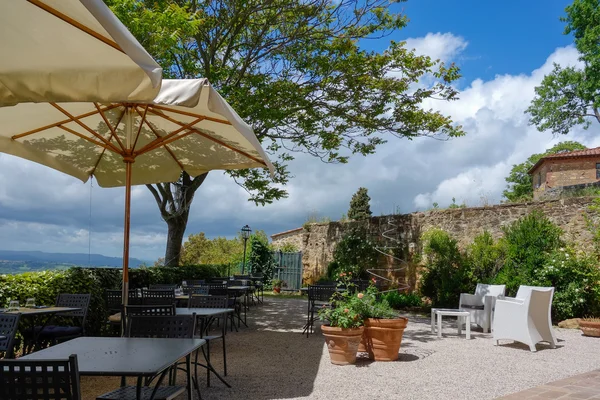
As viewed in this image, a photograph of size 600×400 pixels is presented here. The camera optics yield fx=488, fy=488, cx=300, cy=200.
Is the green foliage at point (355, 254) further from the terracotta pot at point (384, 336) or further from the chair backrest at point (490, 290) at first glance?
the terracotta pot at point (384, 336)

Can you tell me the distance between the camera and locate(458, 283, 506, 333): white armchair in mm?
8594

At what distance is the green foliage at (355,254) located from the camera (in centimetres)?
1422

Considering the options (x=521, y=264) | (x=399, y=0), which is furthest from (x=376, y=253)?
(x=399, y=0)

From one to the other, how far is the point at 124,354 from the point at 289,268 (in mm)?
14575

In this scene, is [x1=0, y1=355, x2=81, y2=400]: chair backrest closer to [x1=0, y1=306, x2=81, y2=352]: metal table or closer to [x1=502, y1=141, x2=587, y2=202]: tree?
[x1=0, y1=306, x2=81, y2=352]: metal table

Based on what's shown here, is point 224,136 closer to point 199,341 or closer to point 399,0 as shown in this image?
point 199,341

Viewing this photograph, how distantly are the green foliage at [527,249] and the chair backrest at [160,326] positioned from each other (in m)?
8.11

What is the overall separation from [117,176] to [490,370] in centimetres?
504

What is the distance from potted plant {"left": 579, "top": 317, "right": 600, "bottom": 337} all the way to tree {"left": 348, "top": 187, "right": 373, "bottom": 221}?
17848mm

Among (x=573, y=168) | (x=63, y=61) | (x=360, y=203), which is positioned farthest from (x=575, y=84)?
(x=63, y=61)

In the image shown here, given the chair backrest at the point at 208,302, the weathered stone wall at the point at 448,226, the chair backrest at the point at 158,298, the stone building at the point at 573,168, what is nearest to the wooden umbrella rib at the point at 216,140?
the chair backrest at the point at 208,302

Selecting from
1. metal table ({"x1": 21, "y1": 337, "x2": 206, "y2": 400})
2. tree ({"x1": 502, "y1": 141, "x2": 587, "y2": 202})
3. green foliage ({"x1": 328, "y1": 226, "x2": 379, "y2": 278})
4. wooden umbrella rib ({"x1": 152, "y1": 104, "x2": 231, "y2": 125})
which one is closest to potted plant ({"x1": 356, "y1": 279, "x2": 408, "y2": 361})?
wooden umbrella rib ({"x1": 152, "y1": 104, "x2": 231, "y2": 125})

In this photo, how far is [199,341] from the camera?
3076mm

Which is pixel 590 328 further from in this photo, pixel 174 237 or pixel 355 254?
pixel 174 237
